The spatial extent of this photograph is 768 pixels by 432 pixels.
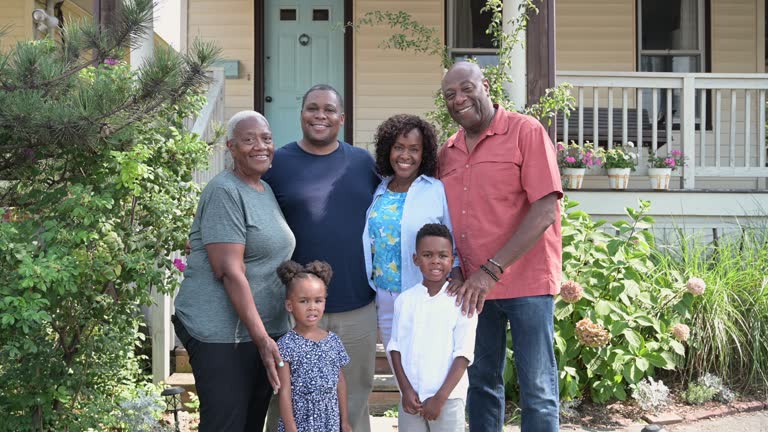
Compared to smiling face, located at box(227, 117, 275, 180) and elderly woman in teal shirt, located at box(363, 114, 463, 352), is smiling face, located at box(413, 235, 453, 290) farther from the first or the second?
smiling face, located at box(227, 117, 275, 180)

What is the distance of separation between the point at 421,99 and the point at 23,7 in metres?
5.09

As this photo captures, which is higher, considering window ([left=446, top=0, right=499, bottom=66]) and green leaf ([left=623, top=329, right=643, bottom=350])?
window ([left=446, top=0, right=499, bottom=66])

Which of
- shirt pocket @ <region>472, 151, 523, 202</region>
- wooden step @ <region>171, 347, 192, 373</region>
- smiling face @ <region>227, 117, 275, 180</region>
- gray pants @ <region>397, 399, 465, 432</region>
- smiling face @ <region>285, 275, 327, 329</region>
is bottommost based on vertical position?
wooden step @ <region>171, 347, 192, 373</region>

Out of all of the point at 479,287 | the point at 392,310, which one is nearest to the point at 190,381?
the point at 392,310

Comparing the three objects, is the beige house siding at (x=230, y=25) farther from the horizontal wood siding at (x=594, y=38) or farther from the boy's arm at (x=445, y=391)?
the boy's arm at (x=445, y=391)

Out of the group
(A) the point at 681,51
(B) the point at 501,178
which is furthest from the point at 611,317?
(A) the point at 681,51

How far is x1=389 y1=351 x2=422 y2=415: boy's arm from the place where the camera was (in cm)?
309

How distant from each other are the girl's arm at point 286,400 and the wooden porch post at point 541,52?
385cm

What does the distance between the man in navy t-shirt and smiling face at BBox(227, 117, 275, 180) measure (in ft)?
0.70

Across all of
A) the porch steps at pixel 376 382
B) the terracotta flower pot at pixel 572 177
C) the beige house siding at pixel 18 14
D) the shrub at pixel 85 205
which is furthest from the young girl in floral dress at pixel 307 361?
the beige house siding at pixel 18 14

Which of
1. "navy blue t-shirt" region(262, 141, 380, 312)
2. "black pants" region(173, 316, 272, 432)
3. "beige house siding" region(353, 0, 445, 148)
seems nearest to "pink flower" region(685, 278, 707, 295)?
"navy blue t-shirt" region(262, 141, 380, 312)

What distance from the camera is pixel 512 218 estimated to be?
10.7ft

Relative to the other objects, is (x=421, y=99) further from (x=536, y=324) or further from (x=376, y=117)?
(x=536, y=324)

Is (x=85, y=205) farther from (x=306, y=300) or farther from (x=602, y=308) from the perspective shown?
(x=602, y=308)
